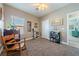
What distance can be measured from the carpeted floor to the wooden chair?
5.9 inches

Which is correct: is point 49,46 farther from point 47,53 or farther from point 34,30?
point 34,30

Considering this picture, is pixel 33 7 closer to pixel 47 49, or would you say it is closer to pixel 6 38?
pixel 6 38

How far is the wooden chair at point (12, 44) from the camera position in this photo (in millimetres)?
2335

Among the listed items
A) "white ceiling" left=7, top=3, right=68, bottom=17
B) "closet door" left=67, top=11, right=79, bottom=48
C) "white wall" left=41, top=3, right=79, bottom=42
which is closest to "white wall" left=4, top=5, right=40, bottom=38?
"white ceiling" left=7, top=3, right=68, bottom=17

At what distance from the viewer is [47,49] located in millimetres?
2477

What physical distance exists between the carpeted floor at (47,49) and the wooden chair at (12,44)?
0.49 feet

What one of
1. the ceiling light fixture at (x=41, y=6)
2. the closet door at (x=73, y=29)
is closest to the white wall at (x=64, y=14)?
the closet door at (x=73, y=29)

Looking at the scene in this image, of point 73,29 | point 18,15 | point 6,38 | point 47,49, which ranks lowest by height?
point 47,49

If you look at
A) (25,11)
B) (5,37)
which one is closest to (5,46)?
(5,37)

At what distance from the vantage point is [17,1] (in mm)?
2371

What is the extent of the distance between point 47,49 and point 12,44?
0.82m

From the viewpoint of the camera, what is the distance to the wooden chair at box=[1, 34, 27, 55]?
234cm

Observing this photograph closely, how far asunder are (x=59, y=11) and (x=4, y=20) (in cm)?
130

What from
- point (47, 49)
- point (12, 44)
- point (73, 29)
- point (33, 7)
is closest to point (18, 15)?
point (33, 7)
